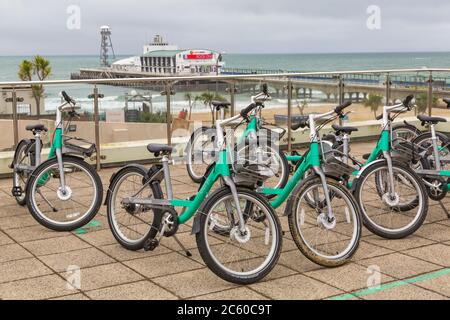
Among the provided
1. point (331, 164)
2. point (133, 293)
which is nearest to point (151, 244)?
point (133, 293)

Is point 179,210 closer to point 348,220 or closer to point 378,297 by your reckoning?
point 348,220

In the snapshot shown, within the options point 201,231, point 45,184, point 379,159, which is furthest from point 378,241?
point 45,184

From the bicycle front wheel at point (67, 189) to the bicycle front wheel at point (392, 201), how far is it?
7.38 feet

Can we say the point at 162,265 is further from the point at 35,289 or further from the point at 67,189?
the point at 67,189

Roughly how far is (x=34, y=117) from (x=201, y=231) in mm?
4751

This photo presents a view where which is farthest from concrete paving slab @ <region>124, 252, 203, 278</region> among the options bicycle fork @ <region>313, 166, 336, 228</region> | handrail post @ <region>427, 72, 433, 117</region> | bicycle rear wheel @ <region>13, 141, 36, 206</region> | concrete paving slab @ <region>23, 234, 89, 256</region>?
handrail post @ <region>427, 72, 433, 117</region>

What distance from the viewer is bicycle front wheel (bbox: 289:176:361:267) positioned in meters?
4.93

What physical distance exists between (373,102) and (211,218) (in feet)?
23.2

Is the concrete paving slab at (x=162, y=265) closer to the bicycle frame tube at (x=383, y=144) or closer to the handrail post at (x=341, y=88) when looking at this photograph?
the bicycle frame tube at (x=383, y=144)

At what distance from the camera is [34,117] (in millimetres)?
8742

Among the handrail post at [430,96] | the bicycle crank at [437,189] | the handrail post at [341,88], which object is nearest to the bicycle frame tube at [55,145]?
the bicycle crank at [437,189]

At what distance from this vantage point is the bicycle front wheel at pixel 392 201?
5.71 m

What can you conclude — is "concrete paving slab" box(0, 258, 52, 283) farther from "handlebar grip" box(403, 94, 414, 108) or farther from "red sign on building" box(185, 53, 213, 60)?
"red sign on building" box(185, 53, 213, 60)

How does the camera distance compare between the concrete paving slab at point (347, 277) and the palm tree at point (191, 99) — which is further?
the palm tree at point (191, 99)
